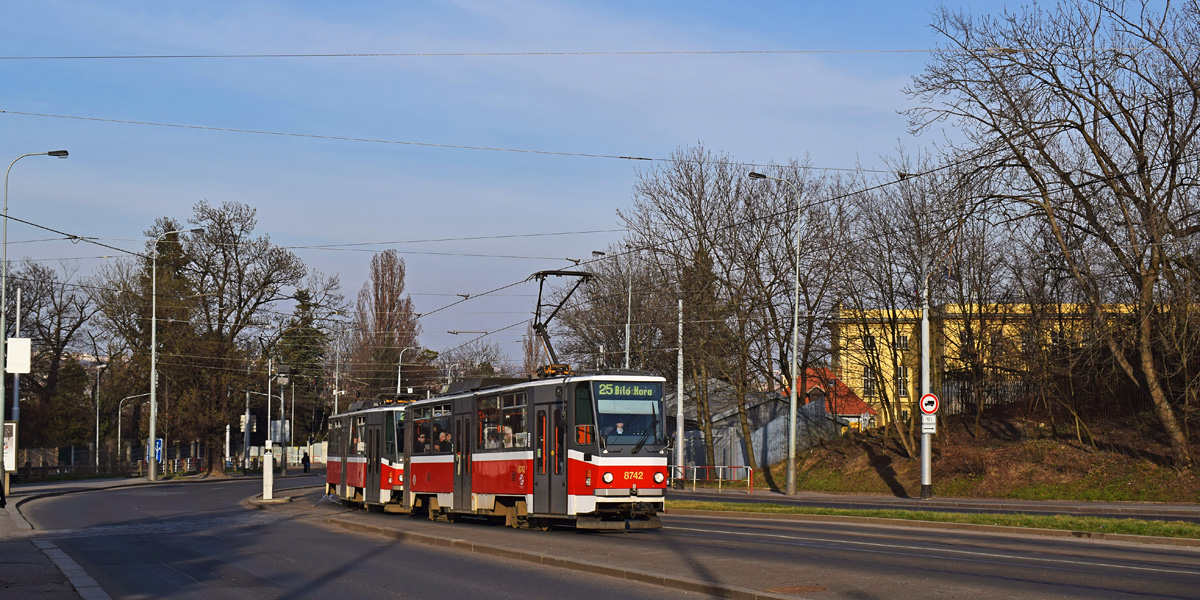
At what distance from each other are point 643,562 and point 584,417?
22.7 ft

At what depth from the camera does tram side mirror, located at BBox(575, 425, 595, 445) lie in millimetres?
20484

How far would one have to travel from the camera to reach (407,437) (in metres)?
29.0

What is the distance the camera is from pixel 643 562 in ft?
45.6

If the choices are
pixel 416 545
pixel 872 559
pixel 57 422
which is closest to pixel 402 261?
pixel 57 422

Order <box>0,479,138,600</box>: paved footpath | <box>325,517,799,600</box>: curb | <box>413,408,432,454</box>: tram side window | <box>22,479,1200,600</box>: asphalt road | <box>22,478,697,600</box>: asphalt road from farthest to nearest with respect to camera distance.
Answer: <box>413,408,432,454</box>: tram side window, <box>0,479,138,600</box>: paved footpath, <box>22,478,697,600</box>: asphalt road, <box>22,479,1200,600</box>: asphalt road, <box>325,517,799,600</box>: curb

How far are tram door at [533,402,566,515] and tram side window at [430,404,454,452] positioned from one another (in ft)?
15.9

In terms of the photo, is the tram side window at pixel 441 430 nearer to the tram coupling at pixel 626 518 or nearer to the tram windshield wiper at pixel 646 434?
the tram coupling at pixel 626 518

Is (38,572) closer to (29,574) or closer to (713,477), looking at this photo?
(29,574)

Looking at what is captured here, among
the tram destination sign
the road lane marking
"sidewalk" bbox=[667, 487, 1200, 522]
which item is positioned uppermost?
the tram destination sign

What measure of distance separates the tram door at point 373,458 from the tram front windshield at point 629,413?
12277 mm

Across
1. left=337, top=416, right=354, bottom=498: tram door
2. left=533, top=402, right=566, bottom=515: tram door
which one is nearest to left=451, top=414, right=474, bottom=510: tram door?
left=533, top=402, right=566, bottom=515: tram door

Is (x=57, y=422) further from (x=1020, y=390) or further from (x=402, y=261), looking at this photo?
(x=1020, y=390)

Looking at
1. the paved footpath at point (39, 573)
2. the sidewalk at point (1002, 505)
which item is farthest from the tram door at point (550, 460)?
the sidewalk at point (1002, 505)

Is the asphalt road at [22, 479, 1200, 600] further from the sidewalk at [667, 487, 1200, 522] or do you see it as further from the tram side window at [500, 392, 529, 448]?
the sidewalk at [667, 487, 1200, 522]
